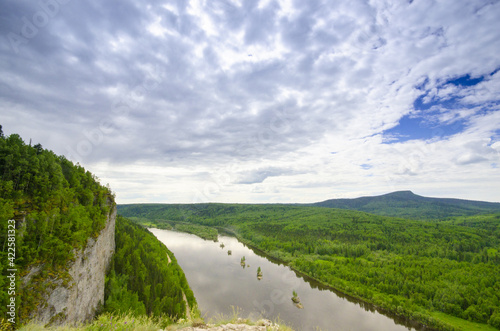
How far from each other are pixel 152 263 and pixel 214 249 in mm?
50565

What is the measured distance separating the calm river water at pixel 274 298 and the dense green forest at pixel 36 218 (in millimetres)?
18611

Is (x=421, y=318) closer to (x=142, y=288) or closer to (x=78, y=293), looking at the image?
(x=142, y=288)

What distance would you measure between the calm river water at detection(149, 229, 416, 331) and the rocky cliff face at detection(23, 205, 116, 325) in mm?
13914

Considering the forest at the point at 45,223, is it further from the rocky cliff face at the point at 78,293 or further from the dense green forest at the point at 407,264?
the dense green forest at the point at 407,264

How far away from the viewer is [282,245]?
83.7 metres

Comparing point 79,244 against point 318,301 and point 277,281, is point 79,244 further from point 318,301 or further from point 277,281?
point 277,281

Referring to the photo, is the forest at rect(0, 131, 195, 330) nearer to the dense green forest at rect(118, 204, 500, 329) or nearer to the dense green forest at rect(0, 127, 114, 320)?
the dense green forest at rect(0, 127, 114, 320)

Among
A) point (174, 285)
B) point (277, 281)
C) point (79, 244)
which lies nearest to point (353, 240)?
point (277, 281)

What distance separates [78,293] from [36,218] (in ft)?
21.9

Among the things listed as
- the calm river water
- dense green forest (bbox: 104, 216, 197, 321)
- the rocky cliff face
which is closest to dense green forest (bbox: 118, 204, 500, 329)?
the calm river water

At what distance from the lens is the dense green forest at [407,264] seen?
133ft

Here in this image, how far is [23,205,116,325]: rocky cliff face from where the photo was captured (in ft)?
44.9

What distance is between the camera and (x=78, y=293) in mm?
16984

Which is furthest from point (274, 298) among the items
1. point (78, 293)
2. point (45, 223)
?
point (45, 223)
